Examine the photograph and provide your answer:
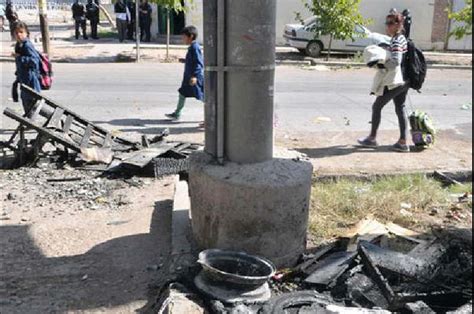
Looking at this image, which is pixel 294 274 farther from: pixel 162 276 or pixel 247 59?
pixel 247 59

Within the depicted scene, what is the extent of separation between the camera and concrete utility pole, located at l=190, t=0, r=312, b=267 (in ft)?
12.5

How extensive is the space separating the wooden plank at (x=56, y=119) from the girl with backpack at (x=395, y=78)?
4.41 metres

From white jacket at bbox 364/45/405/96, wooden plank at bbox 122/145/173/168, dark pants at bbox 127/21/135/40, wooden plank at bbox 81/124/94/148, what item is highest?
dark pants at bbox 127/21/135/40

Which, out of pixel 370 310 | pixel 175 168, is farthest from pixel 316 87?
pixel 370 310

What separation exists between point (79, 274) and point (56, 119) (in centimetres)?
346

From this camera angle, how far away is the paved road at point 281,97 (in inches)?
394

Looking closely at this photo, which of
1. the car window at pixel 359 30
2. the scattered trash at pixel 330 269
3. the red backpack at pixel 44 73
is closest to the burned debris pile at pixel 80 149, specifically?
the red backpack at pixel 44 73

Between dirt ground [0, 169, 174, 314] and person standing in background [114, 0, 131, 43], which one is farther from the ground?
person standing in background [114, 0, 131, 43]

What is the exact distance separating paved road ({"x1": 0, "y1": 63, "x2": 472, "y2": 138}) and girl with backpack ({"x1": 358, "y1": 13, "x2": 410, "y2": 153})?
4.92 feet

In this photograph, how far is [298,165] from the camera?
13.5 feet

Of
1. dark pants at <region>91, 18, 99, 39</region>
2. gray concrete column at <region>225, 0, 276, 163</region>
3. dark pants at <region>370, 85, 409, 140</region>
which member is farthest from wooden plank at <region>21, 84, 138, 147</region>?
dark pants at <region>91, 18, 99, 39</region>

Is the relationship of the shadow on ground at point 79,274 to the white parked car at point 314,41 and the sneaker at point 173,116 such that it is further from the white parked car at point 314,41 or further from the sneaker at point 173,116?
the white parked car at point 314,41

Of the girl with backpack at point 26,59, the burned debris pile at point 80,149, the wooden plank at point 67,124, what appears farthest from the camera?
the girl with backpack at point 26,59

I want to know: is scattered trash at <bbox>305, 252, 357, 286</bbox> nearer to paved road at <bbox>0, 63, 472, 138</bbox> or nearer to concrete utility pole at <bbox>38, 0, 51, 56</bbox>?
paved road at <bbox>0, 63, 472, 138</bbox>
